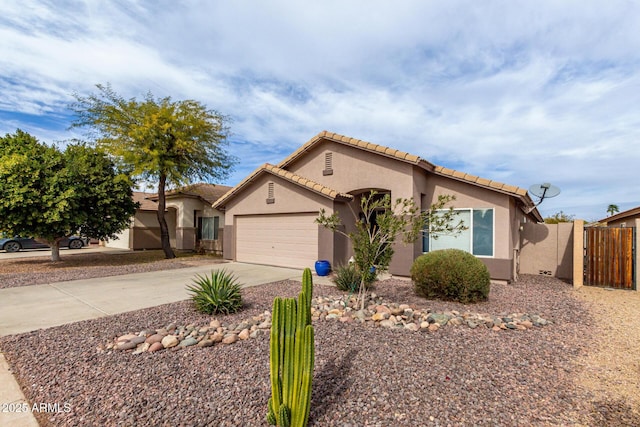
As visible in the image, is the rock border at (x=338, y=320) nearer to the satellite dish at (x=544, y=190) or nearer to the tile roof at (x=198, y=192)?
the satellite dish at (x=544, y=190)

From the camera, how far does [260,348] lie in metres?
4.97

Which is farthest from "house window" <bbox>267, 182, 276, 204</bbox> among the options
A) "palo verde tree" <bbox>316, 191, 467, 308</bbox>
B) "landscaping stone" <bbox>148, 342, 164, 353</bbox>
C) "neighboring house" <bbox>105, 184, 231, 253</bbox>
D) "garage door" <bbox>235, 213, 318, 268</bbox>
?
"landscaping stone" <bbox>148, 342, 164, 353</bbox>

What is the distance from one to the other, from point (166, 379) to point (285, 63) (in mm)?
11788

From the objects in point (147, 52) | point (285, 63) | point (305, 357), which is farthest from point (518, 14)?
point (147, 52)

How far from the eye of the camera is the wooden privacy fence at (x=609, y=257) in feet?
33.8

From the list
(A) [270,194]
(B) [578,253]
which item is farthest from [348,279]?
(B) [578,253]

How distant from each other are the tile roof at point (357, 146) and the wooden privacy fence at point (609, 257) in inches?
236

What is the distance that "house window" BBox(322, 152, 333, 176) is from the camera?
13969 mm

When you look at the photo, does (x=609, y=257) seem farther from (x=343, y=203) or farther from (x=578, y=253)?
(x=343, y=203)

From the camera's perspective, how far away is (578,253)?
10.9 metres

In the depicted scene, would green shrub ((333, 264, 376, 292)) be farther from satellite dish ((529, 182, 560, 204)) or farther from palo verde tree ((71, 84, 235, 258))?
palo verde tree ((71, 84, 235, 258))

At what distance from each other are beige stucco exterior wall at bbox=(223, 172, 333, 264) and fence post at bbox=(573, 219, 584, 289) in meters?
8.51

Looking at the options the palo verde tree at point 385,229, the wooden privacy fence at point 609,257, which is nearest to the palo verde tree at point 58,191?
the palo verde tree at point 385,229

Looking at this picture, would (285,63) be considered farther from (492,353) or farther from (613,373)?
(613,373)
